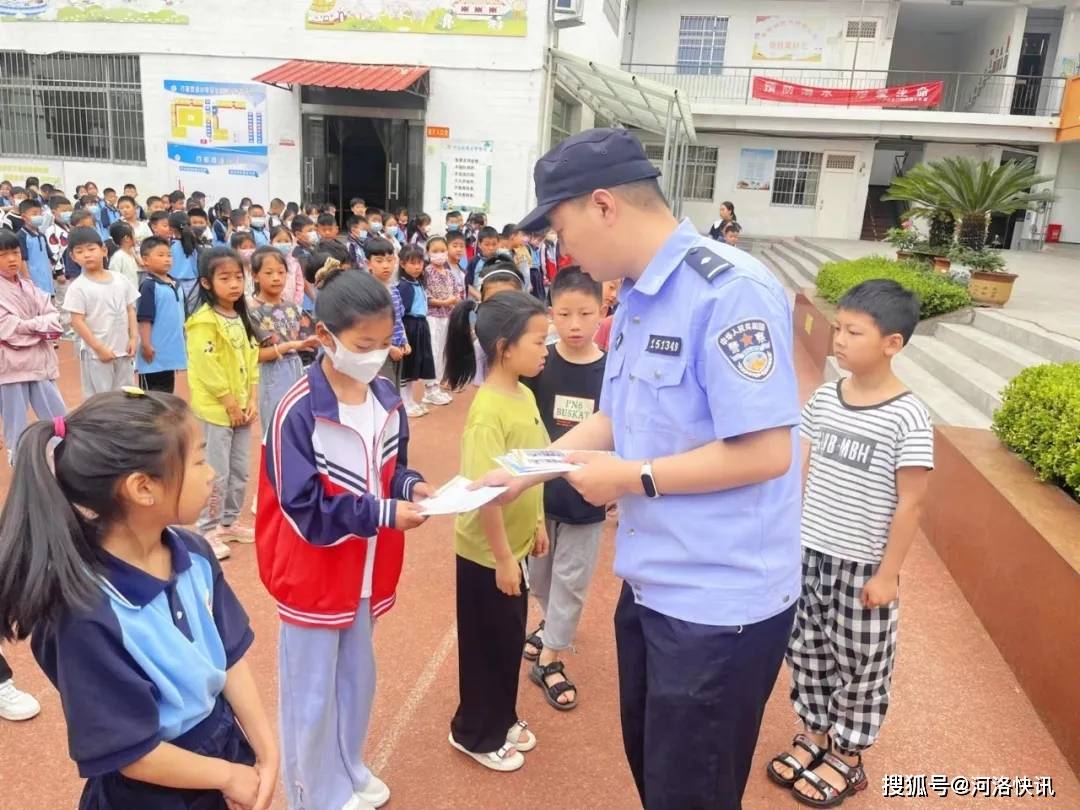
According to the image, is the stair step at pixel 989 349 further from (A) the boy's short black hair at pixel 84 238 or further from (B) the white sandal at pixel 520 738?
(A) the boy's short black hair at pixel 84 238

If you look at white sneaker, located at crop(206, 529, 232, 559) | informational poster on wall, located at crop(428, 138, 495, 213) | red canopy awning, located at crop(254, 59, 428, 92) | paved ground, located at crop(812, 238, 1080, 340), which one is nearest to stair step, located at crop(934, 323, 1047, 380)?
paved ground, located at crop(812, 238, 1080, 340)

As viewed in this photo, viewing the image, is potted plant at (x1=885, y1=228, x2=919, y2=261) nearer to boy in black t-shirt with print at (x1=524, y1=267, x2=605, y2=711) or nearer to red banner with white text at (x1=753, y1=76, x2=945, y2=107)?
boy in black t-shirt with print at (x1=524, y1=267, x2=605, y2=711)

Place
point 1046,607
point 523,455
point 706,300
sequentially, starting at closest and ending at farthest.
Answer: point 706,300, point 523,455, point 1046,607

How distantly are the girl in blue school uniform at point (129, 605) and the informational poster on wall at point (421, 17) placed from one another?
1368cm

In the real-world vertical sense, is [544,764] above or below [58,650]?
below

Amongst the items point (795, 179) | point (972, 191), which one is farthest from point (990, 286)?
point (795, 179)

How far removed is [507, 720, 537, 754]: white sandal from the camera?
8.54ft

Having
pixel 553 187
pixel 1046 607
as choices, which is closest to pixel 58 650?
pixel 553 187

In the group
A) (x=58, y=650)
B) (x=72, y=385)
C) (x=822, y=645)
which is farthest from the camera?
(x=72, y=385)

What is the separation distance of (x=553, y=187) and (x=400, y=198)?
1401 centimetres

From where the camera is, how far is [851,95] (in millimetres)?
19078

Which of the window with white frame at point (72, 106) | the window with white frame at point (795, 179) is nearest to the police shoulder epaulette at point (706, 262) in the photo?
the window with white frame at point (72, 106)

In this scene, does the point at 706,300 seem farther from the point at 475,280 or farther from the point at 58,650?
the point at 475,280

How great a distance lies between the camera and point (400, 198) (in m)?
14.8
